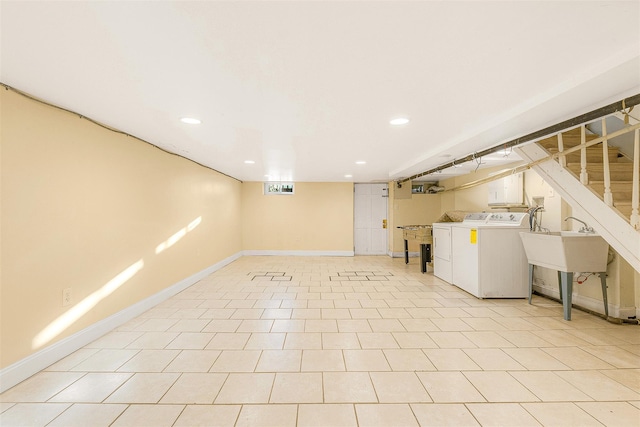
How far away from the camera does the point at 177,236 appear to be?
176 inches

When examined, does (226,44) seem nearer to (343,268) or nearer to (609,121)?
(609,121)

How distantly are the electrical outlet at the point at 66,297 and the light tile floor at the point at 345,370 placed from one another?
1.60ft

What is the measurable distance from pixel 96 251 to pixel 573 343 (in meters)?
4.97

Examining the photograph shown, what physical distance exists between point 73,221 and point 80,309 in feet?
2.86

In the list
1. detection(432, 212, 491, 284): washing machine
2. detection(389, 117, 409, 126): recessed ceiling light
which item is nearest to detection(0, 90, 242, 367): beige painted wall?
detection(389, 117, 409, 126): recessed ceiling light

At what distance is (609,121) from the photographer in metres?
3.48

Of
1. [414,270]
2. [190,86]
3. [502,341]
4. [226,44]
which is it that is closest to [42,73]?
[190,86]

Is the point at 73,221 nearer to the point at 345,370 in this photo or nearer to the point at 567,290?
the point at 345,370

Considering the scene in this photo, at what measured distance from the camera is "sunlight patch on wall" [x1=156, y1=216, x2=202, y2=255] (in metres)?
4.01

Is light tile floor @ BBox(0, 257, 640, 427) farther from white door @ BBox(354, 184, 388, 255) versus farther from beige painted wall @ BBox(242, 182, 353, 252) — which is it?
white door @ BBox(354, 184, 388, 255)

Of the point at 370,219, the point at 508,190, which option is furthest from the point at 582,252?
the point at 370,219

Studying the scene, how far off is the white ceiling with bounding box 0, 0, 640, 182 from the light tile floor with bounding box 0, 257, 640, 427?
224 centimetres

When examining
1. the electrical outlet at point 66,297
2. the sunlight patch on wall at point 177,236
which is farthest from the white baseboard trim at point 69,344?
the sunlight patch on wall at point 177,236

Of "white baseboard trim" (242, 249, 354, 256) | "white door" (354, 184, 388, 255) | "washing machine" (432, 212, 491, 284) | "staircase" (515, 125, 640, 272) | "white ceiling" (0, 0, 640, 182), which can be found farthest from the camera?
"white door" (354, 184, 388, 255)
